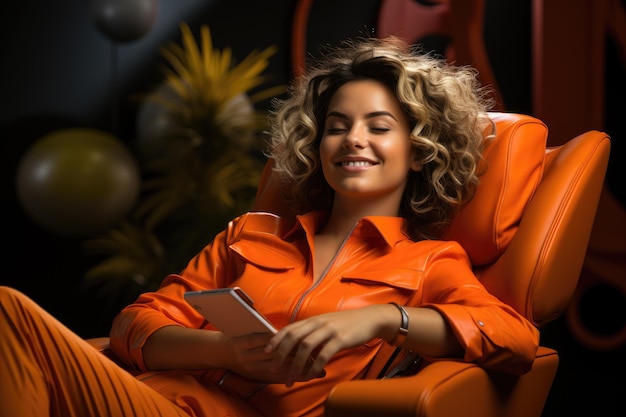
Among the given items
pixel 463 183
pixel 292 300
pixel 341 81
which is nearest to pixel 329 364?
pixel 292 300

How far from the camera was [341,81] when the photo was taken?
1939mm

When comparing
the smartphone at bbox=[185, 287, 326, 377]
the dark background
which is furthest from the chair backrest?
the dark background

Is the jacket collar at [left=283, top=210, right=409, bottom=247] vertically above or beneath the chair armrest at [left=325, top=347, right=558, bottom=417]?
above

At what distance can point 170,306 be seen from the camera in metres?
1.82

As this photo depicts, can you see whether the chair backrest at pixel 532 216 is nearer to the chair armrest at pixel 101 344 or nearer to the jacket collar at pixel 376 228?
the jacket collar at pixel 376 228

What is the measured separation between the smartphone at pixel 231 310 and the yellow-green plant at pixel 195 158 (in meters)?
2.25

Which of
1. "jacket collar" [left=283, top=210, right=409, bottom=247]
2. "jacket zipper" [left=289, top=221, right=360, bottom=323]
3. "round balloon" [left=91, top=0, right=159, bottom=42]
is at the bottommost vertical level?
"jacket zipper" [left=289, top=221, right=360, bottom=323]

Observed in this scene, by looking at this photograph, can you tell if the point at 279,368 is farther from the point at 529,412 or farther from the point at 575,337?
the point at 575,337

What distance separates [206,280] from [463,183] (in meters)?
0.54

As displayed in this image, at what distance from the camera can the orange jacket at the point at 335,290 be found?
1.54 m

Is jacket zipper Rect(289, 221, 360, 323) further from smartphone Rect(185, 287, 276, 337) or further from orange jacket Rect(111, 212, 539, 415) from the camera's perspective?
smartphone Rect(185, 287, 276, 337)

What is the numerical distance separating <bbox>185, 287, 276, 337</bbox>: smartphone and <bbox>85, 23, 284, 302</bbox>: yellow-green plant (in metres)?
2.25

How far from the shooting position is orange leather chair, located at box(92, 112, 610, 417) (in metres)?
1.61

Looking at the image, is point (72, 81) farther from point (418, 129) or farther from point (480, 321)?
point (480, 321)
